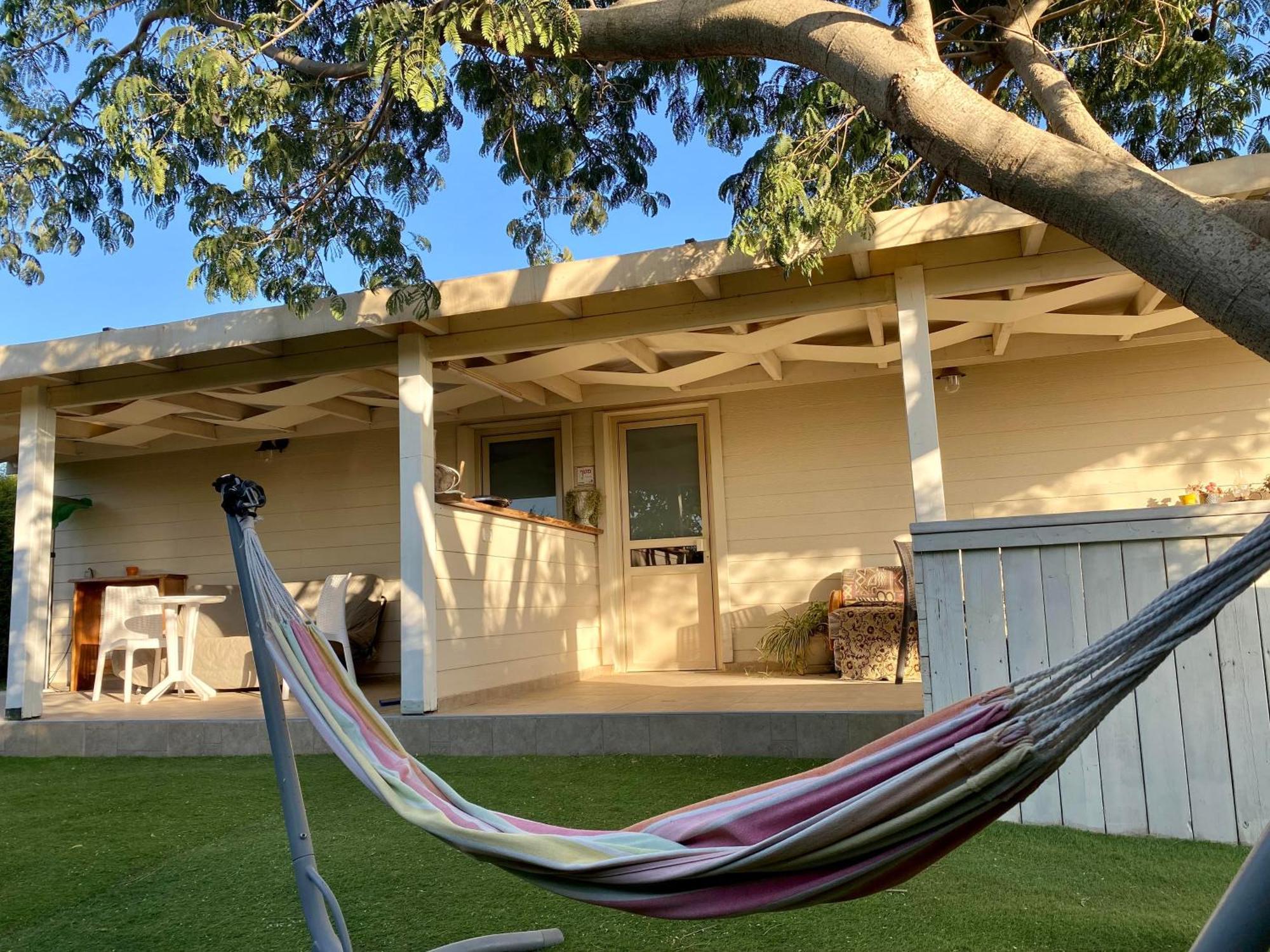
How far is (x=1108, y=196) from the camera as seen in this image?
2.29m

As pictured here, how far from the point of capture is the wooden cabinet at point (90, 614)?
762 centimetres

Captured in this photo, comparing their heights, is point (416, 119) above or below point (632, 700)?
above

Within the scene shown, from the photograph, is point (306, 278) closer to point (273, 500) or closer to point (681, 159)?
point (681, 159)

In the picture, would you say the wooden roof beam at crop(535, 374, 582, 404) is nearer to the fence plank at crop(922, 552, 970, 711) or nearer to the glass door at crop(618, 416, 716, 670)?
the glass door at crop(618, 416, 716, 670)

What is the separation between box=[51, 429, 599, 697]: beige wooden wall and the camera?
244 inches

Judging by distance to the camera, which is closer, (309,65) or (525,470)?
(309,65)

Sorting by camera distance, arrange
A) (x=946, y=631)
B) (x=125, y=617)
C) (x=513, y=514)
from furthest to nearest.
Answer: (x=513, y=514)
(x=125, y=617)
(x=946, y=631)

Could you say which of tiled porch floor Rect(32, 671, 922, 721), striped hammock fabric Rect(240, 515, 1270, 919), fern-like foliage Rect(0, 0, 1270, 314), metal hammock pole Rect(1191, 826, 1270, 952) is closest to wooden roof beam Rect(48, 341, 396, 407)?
fern-like foliage Rect(0, 0, 1270, 314)

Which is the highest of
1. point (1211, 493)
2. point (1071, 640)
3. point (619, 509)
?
point (619, 509)

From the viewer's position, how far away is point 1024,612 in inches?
137

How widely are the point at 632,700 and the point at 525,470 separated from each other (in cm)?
286

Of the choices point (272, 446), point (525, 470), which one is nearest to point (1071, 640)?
point (525, 470)

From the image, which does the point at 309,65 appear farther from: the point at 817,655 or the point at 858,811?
the point at 817,655

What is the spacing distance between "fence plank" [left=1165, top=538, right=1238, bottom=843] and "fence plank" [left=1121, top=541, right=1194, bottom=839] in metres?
0.02
